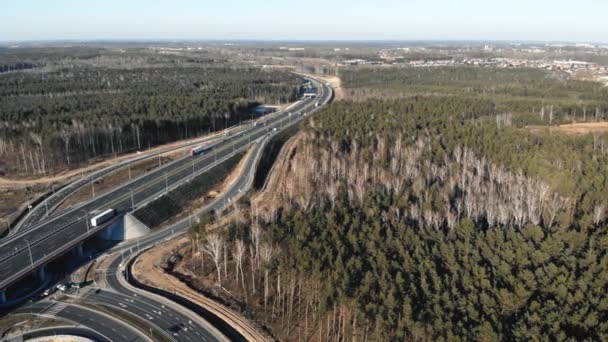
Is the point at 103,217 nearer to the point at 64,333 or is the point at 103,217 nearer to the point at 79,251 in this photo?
the point at 79,251

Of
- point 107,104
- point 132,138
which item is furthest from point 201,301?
point 107,104

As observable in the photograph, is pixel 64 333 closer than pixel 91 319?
Yes

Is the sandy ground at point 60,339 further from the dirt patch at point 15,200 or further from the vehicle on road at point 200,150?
the vehicle on road at point 200,150

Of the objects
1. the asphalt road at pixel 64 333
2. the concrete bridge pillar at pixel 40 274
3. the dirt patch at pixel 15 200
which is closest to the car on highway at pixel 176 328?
the asphalt road at pixel 64 333

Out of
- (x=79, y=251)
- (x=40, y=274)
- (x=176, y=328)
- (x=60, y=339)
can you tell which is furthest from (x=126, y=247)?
(x=176, y=328)

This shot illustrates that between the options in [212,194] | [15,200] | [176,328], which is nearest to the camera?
[176,328]

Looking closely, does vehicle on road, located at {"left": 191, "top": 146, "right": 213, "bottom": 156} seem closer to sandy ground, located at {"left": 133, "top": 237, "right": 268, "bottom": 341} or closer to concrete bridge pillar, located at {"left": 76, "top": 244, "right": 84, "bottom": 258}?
sandy ground, located at {"left": 133, "top": 237, "right": 268, "bottom": 341}

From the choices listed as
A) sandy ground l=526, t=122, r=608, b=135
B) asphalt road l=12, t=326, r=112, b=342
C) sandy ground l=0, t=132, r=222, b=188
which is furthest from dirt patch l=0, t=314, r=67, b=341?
sandy ground l=526, t=122, r=608, b=135
